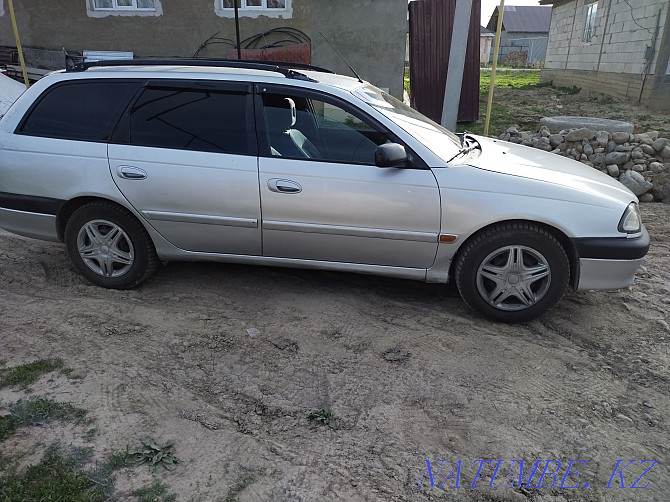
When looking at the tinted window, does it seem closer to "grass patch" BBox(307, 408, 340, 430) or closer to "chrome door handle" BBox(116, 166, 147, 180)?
"chrome door handle" BBox(116, 166, 147, 180)

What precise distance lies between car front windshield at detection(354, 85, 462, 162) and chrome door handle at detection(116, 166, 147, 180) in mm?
1686

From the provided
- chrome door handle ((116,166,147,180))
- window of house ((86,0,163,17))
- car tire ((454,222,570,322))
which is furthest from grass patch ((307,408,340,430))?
window of house ((86,0,163,17))

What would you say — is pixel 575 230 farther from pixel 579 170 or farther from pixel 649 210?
pixel 649 210

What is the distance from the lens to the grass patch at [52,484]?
7.23ft

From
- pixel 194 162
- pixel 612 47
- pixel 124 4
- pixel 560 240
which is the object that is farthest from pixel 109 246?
pixel 612 47

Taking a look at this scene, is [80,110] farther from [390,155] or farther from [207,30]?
[207,30]

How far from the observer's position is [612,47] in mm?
16047

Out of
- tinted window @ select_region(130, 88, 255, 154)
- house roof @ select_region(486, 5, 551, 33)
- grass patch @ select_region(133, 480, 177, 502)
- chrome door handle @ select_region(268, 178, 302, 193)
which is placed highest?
house roof @ select_region(486, 5, 551, 33)

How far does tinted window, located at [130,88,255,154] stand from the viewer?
3.79 m

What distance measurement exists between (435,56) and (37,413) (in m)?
11.1

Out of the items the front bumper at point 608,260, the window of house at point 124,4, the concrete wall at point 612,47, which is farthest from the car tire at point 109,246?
the concrete wall at point 612,47

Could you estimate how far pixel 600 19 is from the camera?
56.3 ft

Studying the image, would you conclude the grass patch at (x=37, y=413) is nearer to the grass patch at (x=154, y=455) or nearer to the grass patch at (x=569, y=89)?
the grass patch at (x=154, y=455)

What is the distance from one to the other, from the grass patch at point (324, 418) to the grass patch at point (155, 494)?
78 centimetres
